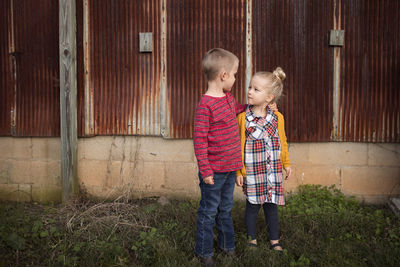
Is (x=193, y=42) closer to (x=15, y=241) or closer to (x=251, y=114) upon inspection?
(x=251, y=114)

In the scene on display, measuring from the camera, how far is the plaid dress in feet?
10.1

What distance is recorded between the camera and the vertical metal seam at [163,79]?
4.51 metres

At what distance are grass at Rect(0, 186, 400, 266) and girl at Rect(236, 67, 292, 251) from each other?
36 cm

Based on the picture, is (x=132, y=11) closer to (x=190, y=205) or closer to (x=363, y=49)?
(x=190, y=205)

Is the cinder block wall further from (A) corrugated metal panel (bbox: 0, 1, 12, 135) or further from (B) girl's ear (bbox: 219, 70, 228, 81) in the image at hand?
(B) girl's ear (bbox: 219, 70, 228, 81)

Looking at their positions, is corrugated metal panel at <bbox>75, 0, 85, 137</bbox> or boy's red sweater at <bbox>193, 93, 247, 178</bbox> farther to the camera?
corrugated metal panel at <bbox>75, 0, 85, 137</bbox>

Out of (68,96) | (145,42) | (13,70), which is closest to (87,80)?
(68,96)

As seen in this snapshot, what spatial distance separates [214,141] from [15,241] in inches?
84.8

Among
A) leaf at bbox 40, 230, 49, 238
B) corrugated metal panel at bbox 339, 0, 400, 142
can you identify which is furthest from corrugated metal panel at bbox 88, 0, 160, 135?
corrugated metal panel at bbox 339, 0, 400, 142

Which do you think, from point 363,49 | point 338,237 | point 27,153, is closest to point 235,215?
point 338,237

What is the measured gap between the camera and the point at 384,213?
4258mm

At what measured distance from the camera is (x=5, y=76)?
4.80 meters

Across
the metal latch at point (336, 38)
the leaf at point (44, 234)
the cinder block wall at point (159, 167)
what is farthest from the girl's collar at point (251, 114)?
the leaf at point (44, 234)

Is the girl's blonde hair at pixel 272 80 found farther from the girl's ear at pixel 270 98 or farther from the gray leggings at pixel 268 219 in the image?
the gray leggings at pixel 268 219
